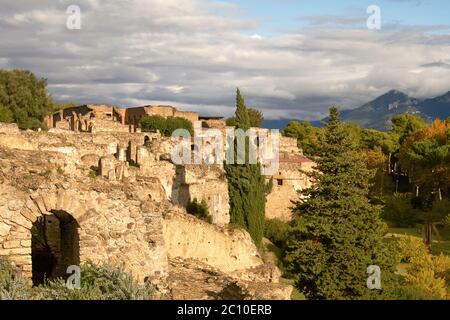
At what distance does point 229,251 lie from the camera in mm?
14945

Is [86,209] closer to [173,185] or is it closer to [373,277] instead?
[373,277]

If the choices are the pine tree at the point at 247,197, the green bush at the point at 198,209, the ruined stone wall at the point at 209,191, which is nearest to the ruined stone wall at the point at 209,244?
the green bush at the point at 198,209

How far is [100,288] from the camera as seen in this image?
28.4 feet

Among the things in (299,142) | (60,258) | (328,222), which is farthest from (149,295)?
(299,142)

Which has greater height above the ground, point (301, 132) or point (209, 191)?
point (301, 132)

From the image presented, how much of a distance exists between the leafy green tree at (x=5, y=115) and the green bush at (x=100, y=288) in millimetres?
34393

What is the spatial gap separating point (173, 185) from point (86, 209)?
18.1 meters

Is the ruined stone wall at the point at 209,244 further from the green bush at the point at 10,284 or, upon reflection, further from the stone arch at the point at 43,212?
the green bush at the point at 10,284

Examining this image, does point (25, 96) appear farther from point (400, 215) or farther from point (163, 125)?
point (400, 215)

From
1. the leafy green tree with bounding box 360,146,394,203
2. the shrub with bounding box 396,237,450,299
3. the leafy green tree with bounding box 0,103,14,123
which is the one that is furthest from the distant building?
the shrub with bounding box 396,237,450,299

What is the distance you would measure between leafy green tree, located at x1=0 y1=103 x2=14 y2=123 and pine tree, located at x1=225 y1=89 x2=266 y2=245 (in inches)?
758

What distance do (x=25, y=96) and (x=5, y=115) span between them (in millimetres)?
4306

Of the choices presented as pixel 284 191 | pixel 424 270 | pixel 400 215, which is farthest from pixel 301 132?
pixel 424 270
